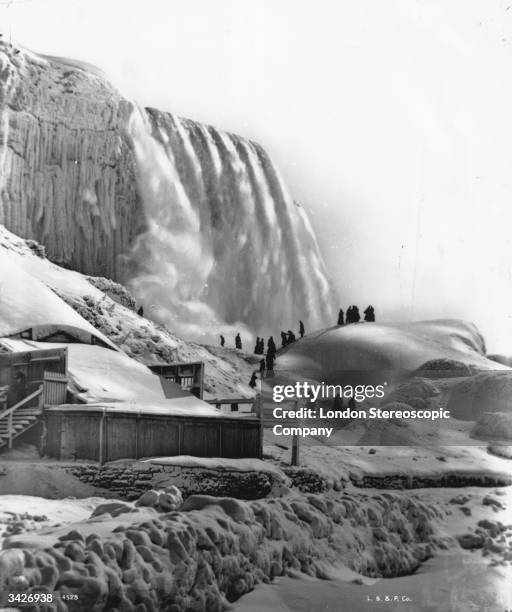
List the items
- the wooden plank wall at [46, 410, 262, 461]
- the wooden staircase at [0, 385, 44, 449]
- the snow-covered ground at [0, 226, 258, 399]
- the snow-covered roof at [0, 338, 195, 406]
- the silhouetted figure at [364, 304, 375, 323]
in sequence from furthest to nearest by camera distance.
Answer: the silhouetted figure at [364, 304, 375, 323] < the snow-covered ground at [0, 226, 258, 399] < the snow-covered roof at [0, 338, 195, 406] < the wooden plank wall at [46, 410, 262, 461] < the wooden staircase at [0, 385, 44, 449]

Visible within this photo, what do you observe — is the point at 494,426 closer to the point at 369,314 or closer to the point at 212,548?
the point at 369,314

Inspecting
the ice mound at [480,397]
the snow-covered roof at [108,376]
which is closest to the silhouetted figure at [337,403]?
the ice mound at [480,397]

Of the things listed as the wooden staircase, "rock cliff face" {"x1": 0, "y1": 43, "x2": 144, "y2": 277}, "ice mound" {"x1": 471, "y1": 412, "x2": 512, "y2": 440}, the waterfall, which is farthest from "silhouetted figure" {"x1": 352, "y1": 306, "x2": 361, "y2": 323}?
the wooden staircase

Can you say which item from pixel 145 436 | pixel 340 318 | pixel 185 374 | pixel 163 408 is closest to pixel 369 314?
pixel 340 318

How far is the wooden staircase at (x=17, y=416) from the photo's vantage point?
6801 millimetres

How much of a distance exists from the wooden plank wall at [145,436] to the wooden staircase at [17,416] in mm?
115

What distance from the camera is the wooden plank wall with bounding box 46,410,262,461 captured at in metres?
6.92

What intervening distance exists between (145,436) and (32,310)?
1.49m

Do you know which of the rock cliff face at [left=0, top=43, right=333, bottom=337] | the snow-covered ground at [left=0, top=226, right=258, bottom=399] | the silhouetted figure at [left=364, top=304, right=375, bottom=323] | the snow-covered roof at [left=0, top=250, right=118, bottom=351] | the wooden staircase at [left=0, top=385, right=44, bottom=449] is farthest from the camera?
the silhouetted figure at [left=364, top=304, right=375, bottom=323]

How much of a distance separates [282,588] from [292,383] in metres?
2.00

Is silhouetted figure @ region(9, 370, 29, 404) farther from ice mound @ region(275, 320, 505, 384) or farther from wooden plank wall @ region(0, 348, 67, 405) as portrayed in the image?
ice mound @ region(275, 320, 505, 384)

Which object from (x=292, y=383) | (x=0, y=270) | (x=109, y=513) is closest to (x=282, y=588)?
(x=109, y=513)

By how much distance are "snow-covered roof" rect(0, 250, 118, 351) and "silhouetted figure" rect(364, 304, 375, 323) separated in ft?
7.73

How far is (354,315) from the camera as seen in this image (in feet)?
26.7
